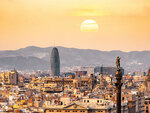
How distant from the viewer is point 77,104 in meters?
72.2

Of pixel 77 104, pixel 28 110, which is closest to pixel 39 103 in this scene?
pixel 28 110

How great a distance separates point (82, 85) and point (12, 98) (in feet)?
135

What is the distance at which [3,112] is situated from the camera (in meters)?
72.1

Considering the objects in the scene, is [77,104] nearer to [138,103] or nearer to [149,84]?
[138,103]

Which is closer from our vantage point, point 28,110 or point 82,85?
point 28,110

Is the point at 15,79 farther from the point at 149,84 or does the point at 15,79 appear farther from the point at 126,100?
the point at 126,100

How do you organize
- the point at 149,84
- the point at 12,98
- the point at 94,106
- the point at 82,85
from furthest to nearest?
the point at 82,85, the point at 149,84, the point at 12,98, the point at 94,106

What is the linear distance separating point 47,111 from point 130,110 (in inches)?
447

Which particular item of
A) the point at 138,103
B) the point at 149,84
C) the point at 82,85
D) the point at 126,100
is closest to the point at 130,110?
the point at 126,100

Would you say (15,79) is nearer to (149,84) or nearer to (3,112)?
(149,84)

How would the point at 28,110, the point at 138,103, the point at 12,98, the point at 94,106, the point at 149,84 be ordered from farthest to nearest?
the point at 149,84, the point at 12,98, the point at 138,103, the point at 28,110, the point at 94,106

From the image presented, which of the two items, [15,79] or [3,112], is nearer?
[3,112]

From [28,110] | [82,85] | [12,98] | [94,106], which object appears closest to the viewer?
[94,106]

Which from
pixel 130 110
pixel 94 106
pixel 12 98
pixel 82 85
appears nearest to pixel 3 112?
pixel 94 106
